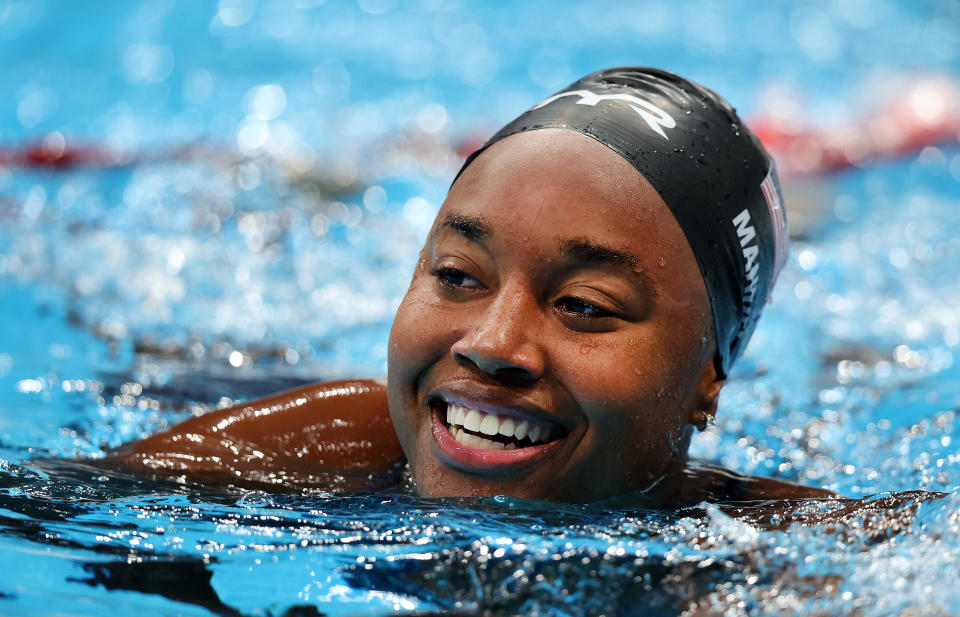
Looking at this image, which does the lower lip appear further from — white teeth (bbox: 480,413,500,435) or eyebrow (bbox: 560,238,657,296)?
eyebrow (bbox: 560,238,657,296)

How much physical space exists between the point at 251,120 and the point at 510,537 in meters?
6.42

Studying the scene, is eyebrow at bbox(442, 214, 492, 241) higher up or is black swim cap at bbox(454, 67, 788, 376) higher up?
black swim cap at bbox(454, 67, 788, 376)

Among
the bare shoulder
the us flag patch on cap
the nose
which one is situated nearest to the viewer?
the nose

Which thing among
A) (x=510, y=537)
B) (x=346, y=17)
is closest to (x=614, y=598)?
(x=510, y=537)

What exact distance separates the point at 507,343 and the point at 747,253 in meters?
0.77

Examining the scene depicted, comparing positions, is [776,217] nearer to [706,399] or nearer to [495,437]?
[706,399]

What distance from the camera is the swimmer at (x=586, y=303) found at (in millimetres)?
2344

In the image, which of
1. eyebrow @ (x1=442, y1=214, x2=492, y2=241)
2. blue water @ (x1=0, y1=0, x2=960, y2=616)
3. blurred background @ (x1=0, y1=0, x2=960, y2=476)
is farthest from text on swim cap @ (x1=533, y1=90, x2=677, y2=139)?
blurred background @ (x1=0, y1=0, x2=960, y2=476)

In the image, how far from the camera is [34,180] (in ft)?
22.4

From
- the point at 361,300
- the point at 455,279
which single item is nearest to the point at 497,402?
the point at 455,279

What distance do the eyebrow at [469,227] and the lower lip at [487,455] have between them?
1.41 feet

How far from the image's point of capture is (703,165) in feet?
8.78

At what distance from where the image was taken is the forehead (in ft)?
7.80

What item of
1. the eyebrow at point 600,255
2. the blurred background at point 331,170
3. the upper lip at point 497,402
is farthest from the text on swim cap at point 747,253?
the blurred background at point 331,170
